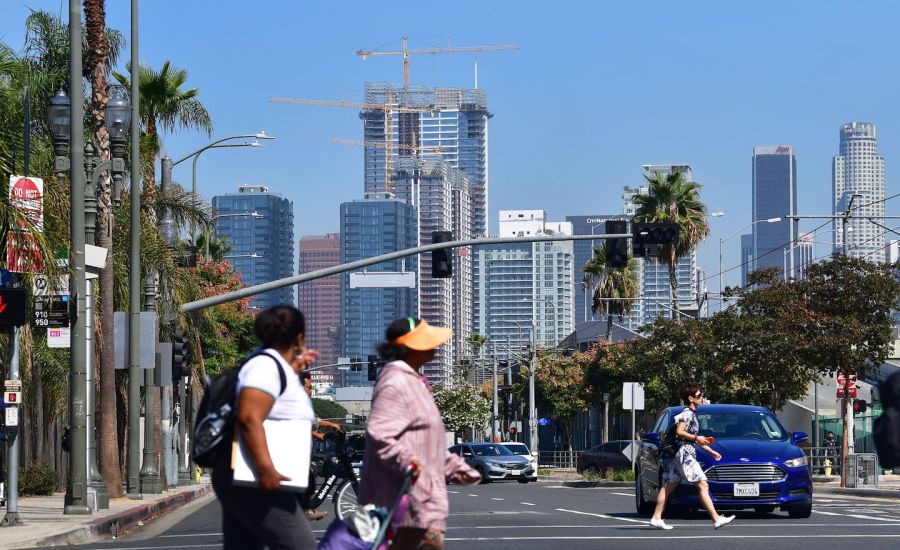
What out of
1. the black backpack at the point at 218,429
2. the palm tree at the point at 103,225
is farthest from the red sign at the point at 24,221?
the black backpack at the point at 218,429

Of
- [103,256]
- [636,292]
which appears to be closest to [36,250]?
[103,256]

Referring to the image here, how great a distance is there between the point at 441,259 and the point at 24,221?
14.0 m

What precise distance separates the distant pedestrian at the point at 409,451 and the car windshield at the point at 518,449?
42883 mm

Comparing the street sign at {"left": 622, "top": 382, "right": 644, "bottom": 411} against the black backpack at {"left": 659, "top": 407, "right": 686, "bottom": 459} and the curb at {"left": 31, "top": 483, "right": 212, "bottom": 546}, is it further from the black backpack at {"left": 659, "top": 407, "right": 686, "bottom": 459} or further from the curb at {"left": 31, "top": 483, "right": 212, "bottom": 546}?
the black backpack at {"left": 659, "top": 407, "right": 686, "bottom": 459}

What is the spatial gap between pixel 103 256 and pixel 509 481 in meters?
29.8

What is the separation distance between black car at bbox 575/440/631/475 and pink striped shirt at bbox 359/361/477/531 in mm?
45020

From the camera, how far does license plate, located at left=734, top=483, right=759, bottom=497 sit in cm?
2081

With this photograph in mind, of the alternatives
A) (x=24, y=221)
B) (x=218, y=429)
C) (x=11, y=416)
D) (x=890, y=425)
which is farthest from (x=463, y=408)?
(x=890, y=425)

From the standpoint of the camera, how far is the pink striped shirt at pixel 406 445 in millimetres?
8352

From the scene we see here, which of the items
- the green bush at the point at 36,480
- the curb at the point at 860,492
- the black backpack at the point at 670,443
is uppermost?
the black backpack at the point at 670,443

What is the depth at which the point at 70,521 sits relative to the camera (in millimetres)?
20969

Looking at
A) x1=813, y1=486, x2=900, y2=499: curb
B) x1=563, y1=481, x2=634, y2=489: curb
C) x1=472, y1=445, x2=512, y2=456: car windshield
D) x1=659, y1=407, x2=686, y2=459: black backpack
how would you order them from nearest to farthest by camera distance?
x1=659, y1=407, x2=686, y2=459: black backpack, x1=813, y1=486, x2=900, y2=499: curb, x1=563, y1=481, x2=634, y2=489: curb, x1=472, y1=445, x2=512, y2=456: car windshield

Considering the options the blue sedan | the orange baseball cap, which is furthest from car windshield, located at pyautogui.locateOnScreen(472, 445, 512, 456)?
the orange baseball cap

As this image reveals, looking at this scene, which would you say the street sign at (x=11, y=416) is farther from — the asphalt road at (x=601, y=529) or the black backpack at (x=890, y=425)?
the black backpack at (x=890, y=425)
